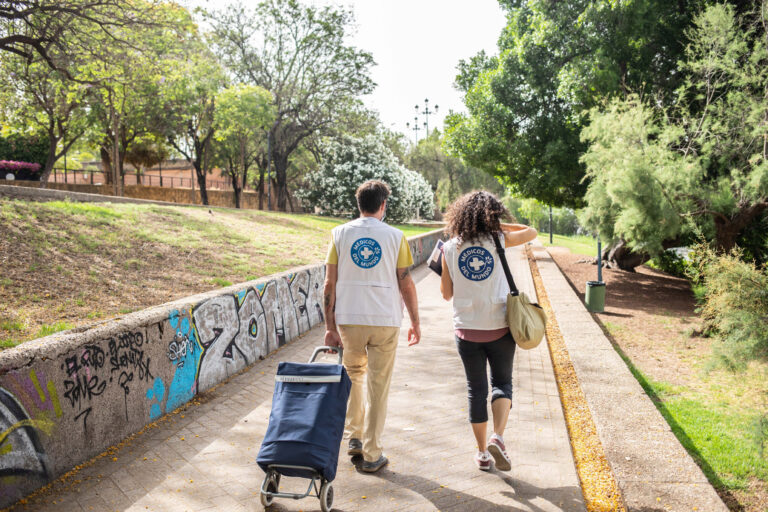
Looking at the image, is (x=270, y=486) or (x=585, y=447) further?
(x=585, y=447)

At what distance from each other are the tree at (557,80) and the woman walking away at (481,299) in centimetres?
1230

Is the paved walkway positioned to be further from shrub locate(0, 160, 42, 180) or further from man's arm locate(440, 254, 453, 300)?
shrub locate(0, 160, 42, 180)

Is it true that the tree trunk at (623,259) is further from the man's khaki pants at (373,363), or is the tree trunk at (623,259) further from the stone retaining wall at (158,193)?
the stone retaining wall at (158,193)

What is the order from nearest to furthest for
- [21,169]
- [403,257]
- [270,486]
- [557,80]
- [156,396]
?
[270,486] → [403,257] → [156,396] → [557,80] → [21,169]

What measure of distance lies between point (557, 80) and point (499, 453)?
15737 millimetres

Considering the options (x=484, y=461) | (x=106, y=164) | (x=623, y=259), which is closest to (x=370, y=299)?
(x=484, y=461)

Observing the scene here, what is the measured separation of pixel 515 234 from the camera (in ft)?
12.4

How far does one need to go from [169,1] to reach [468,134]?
10728 mm

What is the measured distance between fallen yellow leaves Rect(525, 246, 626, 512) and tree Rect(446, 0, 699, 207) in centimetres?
1033

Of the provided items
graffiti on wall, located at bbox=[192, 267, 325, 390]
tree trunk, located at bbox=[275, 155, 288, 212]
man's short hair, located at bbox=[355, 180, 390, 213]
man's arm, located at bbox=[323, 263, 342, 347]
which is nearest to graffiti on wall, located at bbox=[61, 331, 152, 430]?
graffiti on wall, located at bbox=[192, 267, 325, 390]

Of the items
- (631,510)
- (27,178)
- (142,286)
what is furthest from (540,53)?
(27,178)

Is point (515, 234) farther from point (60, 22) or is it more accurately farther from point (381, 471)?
point (60, 22)

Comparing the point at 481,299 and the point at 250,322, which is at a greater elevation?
the point at 481,299

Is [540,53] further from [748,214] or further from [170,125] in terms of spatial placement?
[170,125]
